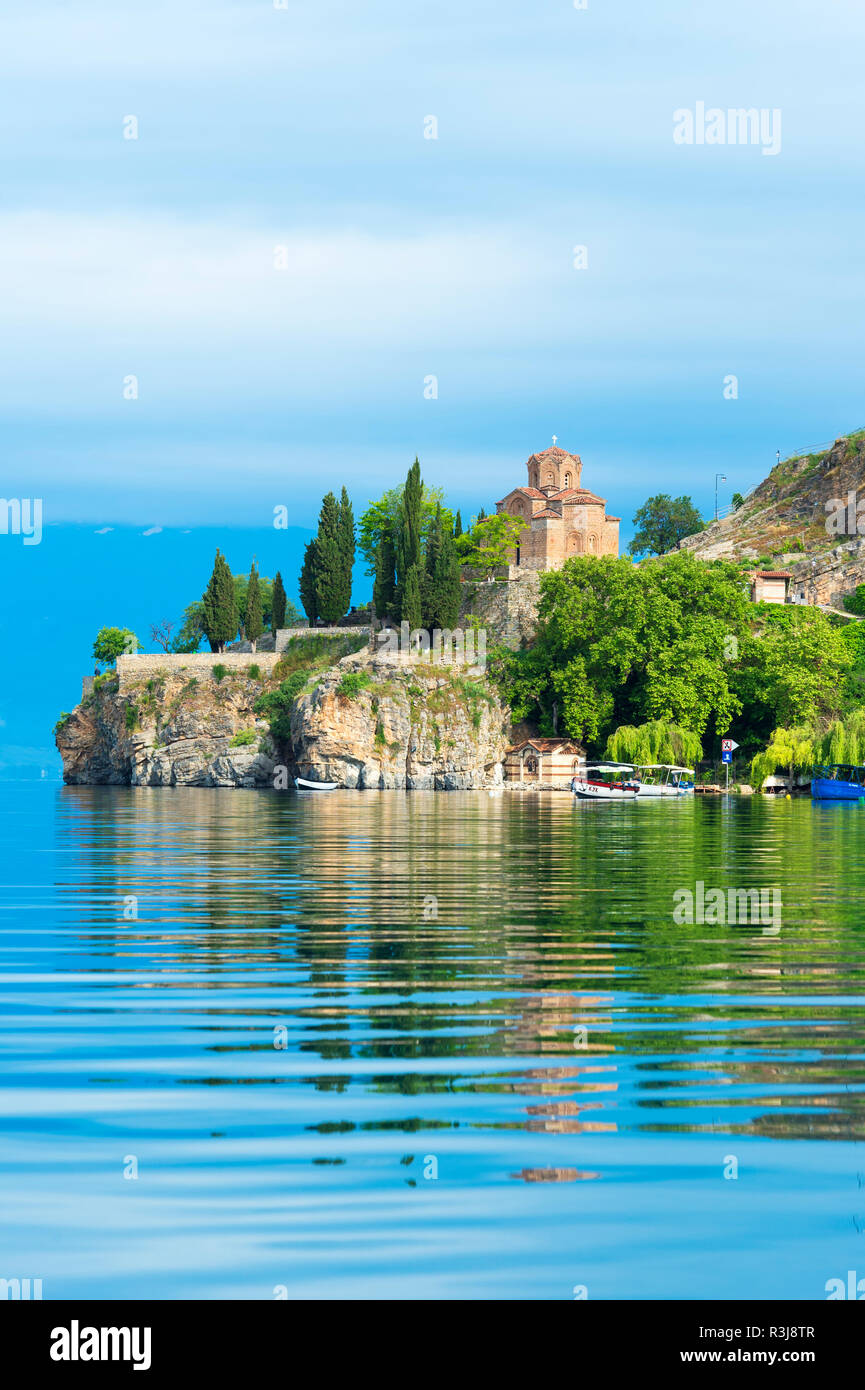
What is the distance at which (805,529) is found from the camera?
95.1 metres

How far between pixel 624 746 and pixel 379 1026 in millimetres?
58018

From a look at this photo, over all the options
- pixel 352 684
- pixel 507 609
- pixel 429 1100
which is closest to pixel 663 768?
pixel 352 684

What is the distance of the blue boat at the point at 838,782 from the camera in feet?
183

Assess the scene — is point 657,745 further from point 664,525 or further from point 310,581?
point 664,525

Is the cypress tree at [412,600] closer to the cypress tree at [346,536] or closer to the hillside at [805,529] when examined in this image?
the cypress tree at [346,536]

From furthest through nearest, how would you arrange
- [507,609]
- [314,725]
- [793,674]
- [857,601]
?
[857,601] → [507,609] → [314,725] → [793,674]

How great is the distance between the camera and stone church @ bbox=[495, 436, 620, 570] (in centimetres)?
8419

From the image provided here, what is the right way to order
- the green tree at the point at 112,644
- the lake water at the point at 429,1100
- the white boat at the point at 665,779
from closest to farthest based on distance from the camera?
the lake water at the point at 429,1100 < the white boat at the point at 665,779 < the green tree at the point at 112,644

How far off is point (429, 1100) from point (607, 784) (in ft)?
178

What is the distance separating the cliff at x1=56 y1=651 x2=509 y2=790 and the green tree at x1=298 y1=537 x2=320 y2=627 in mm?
4554

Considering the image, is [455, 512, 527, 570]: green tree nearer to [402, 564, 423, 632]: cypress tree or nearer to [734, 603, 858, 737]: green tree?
[402, 564, 423, 632]: cypress tree

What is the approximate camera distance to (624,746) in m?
65.9

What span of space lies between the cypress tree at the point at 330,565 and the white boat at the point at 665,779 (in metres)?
22.2

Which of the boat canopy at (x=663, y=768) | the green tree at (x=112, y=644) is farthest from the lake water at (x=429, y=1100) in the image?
the green tree at (x=112, y=644)
